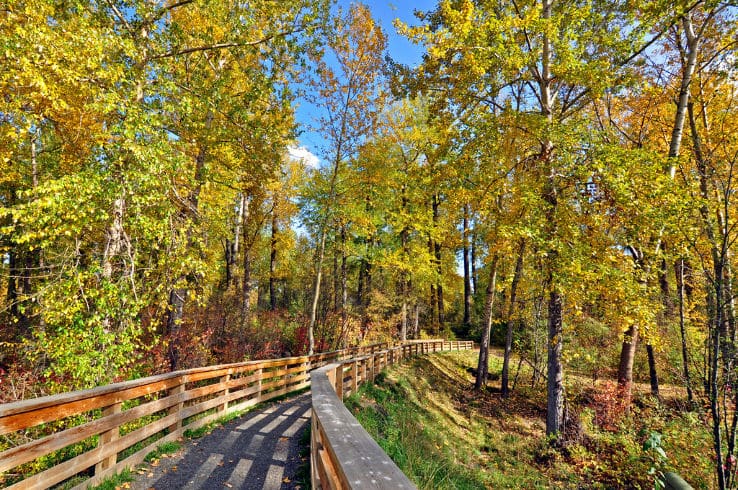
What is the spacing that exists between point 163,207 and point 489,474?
9001mm

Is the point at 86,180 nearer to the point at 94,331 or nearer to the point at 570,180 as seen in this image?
the point at 94,331

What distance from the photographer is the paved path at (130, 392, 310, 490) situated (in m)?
4.46

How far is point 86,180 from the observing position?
4949 mm

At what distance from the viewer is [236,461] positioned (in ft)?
17.0

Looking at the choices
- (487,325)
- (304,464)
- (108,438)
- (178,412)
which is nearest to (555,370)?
(487,325)

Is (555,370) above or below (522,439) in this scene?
above

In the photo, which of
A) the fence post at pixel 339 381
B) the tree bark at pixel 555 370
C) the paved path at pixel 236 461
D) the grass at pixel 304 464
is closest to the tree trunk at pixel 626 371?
the tree bark at pixel 555 370

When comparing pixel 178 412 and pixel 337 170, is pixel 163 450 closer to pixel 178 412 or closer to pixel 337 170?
pixel 178 412

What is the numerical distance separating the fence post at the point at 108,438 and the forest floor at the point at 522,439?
3.74 metres

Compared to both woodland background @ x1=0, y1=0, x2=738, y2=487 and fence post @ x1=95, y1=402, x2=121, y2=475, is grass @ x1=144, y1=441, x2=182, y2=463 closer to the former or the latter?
fence post @ x1=95, y1=402, x2=121, y2=475

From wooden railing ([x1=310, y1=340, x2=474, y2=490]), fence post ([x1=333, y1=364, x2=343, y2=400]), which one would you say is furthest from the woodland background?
wooden railing ([x1=310, y1=340, x2=474, y2=490])

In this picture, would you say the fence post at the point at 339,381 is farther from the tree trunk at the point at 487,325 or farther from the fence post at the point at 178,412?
the tree trunk at the point at 487,325

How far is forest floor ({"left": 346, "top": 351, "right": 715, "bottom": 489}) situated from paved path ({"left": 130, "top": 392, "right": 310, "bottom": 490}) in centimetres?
156

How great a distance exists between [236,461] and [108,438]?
168 centimetres
